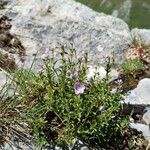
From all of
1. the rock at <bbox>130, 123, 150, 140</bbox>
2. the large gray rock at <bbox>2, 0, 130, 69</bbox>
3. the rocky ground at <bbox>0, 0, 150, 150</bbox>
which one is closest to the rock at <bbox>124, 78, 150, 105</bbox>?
the rocky ground at <bbox>0, 0, 150, 150</bbox>

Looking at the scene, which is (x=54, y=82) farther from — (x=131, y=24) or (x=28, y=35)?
(x=131, y=24)

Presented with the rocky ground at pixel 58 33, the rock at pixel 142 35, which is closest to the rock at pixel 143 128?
the rocky ground at pixel 58 33

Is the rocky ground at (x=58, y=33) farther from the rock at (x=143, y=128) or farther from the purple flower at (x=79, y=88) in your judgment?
the purple flower at (x=79, y=88)

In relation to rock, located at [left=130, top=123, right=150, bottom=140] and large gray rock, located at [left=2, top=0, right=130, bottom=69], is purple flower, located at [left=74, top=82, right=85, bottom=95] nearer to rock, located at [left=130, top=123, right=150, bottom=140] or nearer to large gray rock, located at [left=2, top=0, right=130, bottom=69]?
rock, located at [left=130, top=123, right=150, bottom=140]

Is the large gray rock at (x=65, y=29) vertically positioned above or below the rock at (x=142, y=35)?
above

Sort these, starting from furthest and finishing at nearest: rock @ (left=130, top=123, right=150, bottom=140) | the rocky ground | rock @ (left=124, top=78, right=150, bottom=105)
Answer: the rocky ground
rock @ (left=124, top=78, right=150, bottom=105)
rock @ (left=130, top=123, right=150, bottom=140)
